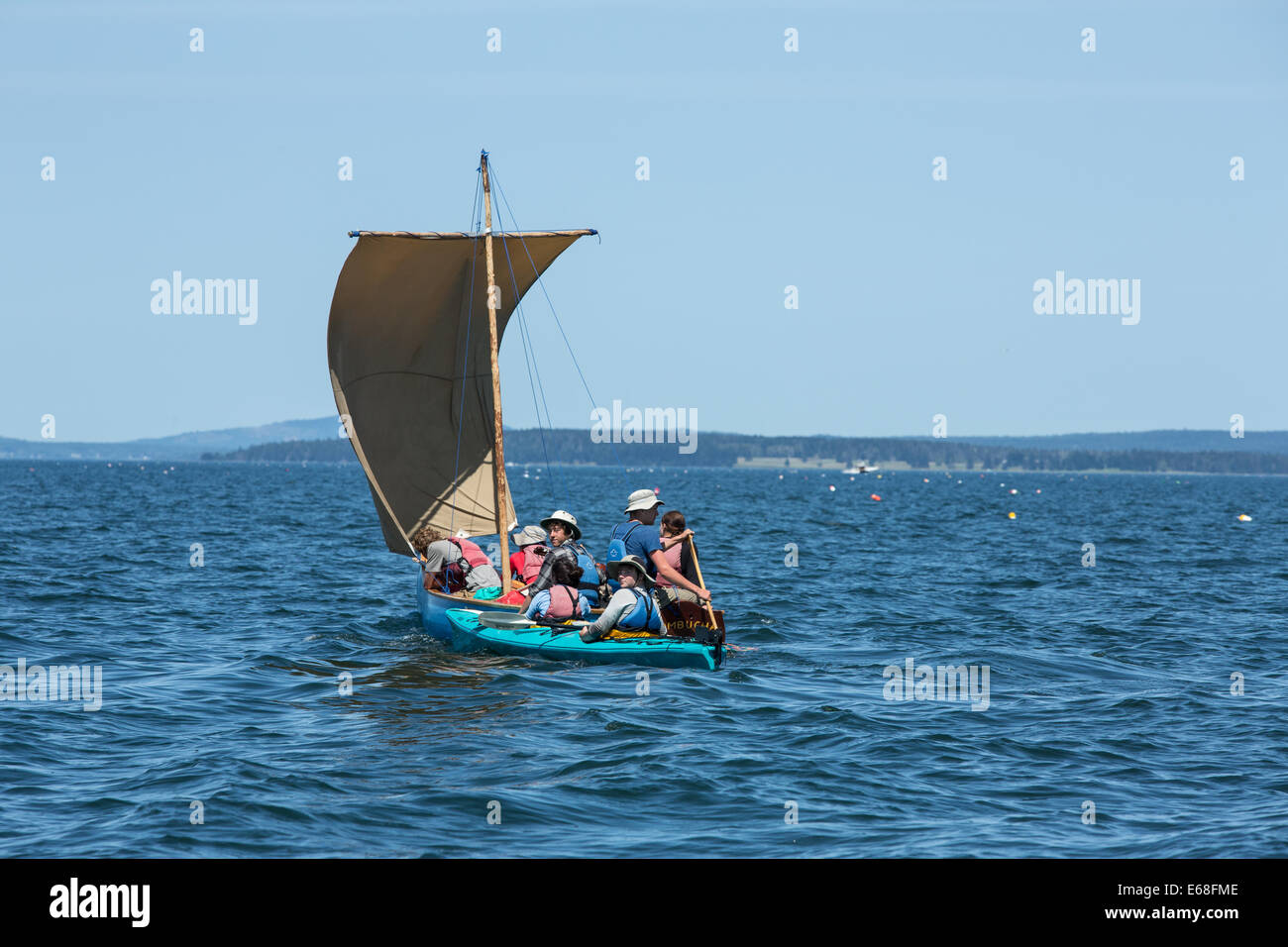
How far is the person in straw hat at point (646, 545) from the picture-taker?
17.5 m

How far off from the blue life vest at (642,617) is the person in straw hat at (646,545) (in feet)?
1.72

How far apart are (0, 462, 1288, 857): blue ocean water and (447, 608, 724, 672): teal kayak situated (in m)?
0.21

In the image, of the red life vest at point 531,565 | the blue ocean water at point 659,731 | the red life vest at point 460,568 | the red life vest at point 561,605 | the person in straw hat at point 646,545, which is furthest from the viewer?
the red life vest at point 460,568

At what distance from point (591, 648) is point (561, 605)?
0.95m

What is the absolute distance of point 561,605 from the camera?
17.8 metres

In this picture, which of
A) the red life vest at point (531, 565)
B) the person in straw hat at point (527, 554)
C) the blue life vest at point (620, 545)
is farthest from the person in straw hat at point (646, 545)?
the red life vest at point (531, 565)

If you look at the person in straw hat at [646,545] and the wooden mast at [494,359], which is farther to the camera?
the wooden mast at [494,359]

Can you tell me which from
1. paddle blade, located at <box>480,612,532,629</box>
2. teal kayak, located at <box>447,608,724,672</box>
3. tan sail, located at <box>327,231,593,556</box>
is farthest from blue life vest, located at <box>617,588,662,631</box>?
tan sail, located at <box>327,231,593,556</box>

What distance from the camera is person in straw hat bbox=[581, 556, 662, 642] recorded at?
17.0m

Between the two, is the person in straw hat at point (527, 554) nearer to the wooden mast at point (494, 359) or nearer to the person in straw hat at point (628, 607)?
the wooden mast at point (494, 359)

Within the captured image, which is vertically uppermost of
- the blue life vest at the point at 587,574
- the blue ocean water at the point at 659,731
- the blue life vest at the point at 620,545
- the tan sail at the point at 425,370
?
the tan sail at the point at 425,370

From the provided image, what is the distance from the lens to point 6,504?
63.1m
